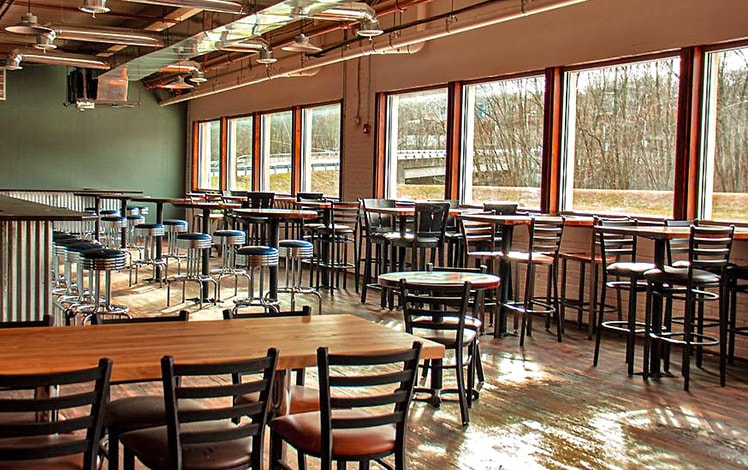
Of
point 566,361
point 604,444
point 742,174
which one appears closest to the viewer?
point 604,444

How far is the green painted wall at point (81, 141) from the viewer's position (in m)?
14.9

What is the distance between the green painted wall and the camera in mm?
14906

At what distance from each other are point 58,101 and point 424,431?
13.3 metres

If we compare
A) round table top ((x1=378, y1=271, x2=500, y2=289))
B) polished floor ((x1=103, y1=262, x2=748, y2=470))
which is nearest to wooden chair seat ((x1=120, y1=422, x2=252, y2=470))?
polished floor ((x1=103, y1=262, x2=748, y2=470))

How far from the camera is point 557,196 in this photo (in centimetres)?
796

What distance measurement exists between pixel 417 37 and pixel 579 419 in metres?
5.14

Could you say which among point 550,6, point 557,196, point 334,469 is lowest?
point 334,469

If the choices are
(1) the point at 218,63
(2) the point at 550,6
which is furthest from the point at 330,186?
(2) the point at 550,6

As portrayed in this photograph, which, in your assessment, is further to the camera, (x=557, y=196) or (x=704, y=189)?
(x=557, y=196)

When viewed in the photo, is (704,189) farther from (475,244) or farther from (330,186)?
(330,186)

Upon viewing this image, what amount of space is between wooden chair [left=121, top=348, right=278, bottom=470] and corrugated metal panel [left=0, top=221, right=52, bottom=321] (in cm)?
246

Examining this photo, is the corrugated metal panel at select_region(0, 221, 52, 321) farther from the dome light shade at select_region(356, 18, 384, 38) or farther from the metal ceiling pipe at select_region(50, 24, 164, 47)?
the metal ceiling pipe at select_region(50, 24, 164, 47)

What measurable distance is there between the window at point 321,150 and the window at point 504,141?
9.69 feet

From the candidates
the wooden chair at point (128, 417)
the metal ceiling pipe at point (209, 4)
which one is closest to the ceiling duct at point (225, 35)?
the metal ceiling pipe at point (209, 4)
